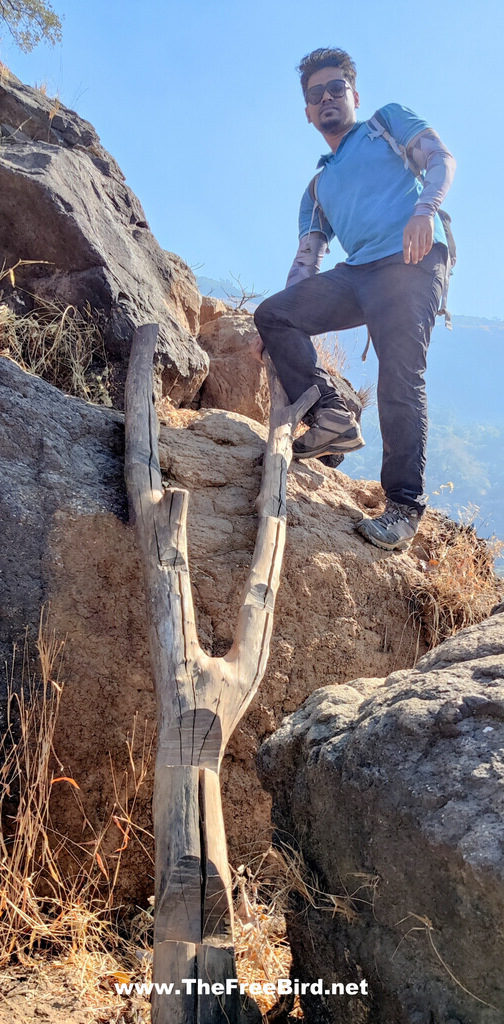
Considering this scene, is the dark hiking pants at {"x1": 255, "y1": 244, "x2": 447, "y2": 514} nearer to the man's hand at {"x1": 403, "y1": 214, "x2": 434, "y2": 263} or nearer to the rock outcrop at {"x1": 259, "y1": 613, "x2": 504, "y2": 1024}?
Answer: the man's hand at {"x1": 403, "y1": 214, "x2": 434, "y2": 263}

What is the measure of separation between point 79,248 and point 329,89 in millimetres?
1965

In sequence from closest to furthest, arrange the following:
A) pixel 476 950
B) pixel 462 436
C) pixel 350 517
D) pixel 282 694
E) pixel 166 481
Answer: pixel 476 950
pixel 282 694
pixel 166 481
pixel 350 517
pixel 462 436

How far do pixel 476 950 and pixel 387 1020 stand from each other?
38cm

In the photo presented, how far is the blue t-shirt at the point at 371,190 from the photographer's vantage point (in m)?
4.51

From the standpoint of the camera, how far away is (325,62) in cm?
485

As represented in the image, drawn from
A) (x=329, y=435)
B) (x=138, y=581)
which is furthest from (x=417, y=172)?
(x=138, y=581)

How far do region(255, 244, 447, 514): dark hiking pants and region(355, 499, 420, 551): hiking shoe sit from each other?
61 millimetres

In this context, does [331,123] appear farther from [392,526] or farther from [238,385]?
[392,526]

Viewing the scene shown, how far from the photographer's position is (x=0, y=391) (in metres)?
3.78

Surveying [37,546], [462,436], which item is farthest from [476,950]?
[462,436]

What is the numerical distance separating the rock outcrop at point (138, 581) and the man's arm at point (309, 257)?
1322mm

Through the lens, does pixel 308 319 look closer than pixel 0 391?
No

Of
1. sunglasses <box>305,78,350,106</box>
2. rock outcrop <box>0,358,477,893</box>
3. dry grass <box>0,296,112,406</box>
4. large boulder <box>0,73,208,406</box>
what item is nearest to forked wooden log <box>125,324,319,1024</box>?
rock outcrop <box>0,358,477,893</box>

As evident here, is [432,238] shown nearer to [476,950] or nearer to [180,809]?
[180,809]
